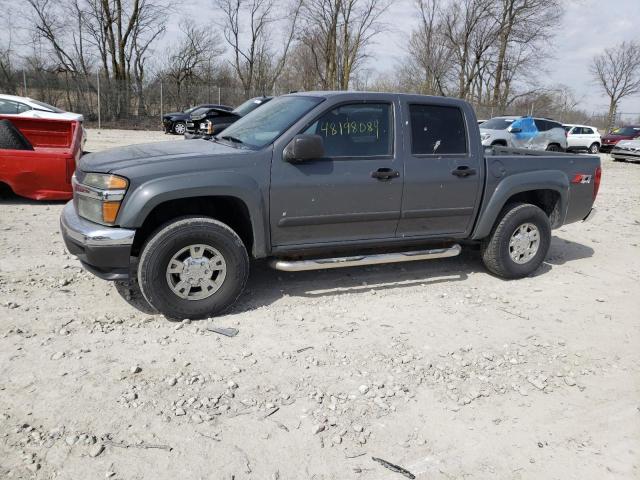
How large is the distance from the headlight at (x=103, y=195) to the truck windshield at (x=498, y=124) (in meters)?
17.0

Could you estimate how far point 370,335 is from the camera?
4.08 m

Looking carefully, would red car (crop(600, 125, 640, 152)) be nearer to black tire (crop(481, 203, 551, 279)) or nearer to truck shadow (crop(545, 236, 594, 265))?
truck shadow (crop(545, 236, 594, 265))

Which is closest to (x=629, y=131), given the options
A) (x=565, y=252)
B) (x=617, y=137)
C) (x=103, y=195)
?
(x=617, y=137)

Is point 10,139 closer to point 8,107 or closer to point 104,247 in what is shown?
point 104,247

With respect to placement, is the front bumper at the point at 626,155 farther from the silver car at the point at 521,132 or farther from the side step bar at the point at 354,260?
the side step bar at the point at 354,260

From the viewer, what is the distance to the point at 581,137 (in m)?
25.8

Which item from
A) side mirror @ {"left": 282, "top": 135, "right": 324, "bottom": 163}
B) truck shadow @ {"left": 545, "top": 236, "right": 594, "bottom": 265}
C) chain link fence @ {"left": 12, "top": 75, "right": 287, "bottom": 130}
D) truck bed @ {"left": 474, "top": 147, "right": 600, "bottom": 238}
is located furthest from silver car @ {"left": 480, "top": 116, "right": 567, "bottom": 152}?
chain link fence @ {"left": 12, "top": 75, "right": 287, "bottom": 130}

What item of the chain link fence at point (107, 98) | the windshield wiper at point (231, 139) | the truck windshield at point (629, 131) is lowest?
the windshield wiper at point (231, 139)

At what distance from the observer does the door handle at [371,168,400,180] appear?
179 inches

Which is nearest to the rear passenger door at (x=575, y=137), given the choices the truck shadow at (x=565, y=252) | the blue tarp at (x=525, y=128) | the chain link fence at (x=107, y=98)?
the blue tarp at (x=525, y=128)

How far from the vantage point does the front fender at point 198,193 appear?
3.79 m

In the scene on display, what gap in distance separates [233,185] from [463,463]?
8.36 ft

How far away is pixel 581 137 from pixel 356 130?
25147 millimetres

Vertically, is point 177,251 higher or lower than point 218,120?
lower
